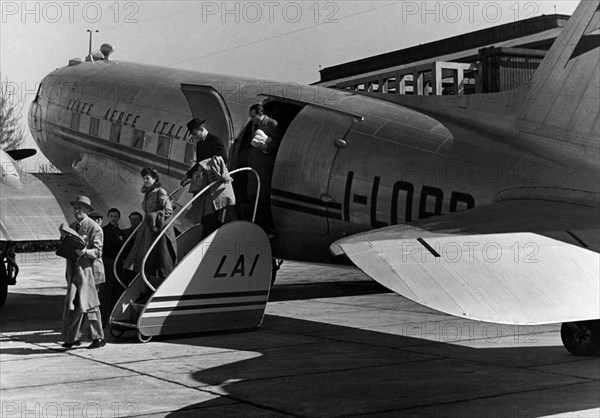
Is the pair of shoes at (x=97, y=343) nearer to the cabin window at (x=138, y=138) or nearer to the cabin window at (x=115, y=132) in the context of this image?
the cabin window at (x=138, y=138)

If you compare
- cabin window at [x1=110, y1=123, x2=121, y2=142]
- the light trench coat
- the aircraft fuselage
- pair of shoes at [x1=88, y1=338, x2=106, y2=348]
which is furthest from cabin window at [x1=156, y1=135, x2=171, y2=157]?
pair of shoes at [x1=88, y1=338, x2=106, y2=348]

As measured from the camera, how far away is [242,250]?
42.5 ft

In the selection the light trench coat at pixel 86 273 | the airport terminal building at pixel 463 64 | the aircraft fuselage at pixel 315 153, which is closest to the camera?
the aircraft fuselage at pixel 315 153

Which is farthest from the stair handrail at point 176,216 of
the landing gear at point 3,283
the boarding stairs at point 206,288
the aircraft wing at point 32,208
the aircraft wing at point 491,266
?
the aircraft wing at point 491,266

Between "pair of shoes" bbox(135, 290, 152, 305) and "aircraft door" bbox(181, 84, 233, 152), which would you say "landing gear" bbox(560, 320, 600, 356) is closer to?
"pair of shoes" bbox(135, 290, 152, 305)

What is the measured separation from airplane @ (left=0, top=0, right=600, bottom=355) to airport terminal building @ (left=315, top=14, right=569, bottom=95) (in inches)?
344

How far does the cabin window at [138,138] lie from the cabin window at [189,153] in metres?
1.36

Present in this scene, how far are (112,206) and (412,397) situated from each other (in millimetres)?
10391

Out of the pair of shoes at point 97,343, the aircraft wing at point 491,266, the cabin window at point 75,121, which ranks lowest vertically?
the pair of shoes at point 97,343

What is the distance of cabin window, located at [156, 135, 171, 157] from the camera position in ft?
53.6

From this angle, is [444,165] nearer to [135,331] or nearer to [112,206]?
[135,331]

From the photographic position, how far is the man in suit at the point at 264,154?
1348cm

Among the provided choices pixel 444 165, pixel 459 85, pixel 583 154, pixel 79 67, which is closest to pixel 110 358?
pixel 444 165

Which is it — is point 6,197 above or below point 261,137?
below
